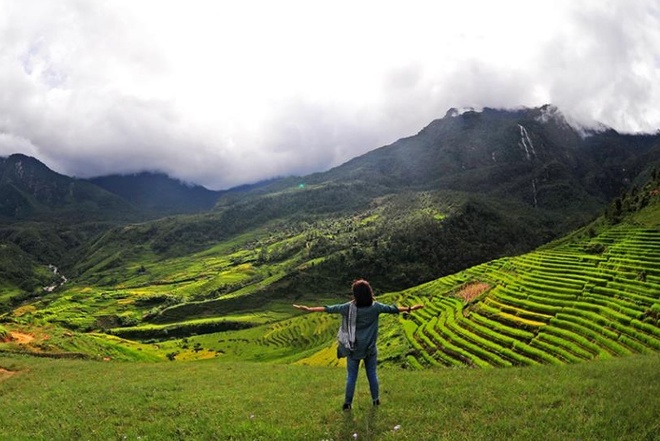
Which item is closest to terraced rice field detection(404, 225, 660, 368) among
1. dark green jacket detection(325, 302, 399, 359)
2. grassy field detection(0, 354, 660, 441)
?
grassy field detection(0, 354, 660, 441)

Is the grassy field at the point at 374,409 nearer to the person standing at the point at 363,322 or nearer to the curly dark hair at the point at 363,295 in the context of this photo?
the person standing at the point at 363,322

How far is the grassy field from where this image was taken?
11.2 metres

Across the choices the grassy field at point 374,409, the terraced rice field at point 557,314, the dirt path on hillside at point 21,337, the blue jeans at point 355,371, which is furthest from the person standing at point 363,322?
the dirt path on hillside at point 21,337

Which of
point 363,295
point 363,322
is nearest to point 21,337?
point 363,322

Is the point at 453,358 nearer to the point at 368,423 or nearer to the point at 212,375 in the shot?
the point at 212,375

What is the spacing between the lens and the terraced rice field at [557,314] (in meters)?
37.5

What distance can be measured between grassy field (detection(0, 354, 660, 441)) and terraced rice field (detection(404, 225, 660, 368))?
1991 centimetres

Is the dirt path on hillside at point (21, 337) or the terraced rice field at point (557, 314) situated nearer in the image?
the terraced rice field at point (557, 314)

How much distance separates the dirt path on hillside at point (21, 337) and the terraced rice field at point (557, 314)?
50.4 metres

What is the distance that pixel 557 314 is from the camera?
46.1m

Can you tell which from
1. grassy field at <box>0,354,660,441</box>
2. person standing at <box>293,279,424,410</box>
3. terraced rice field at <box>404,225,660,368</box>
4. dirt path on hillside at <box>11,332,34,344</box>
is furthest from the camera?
dirt path on hillside at <box>11,332,34,344</box>

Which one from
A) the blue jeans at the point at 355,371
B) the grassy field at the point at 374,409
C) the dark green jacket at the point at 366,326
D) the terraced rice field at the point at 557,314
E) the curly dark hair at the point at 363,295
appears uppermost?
the curly dark hair at the point at 363,295

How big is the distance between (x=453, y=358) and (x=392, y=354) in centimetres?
805

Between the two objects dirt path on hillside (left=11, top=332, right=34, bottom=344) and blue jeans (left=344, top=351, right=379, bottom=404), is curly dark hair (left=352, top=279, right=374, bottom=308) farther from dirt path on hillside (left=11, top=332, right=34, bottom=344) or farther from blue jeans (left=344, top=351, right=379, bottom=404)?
dirt path on hillside (left=11, top=332, right=34, bottom=344)
